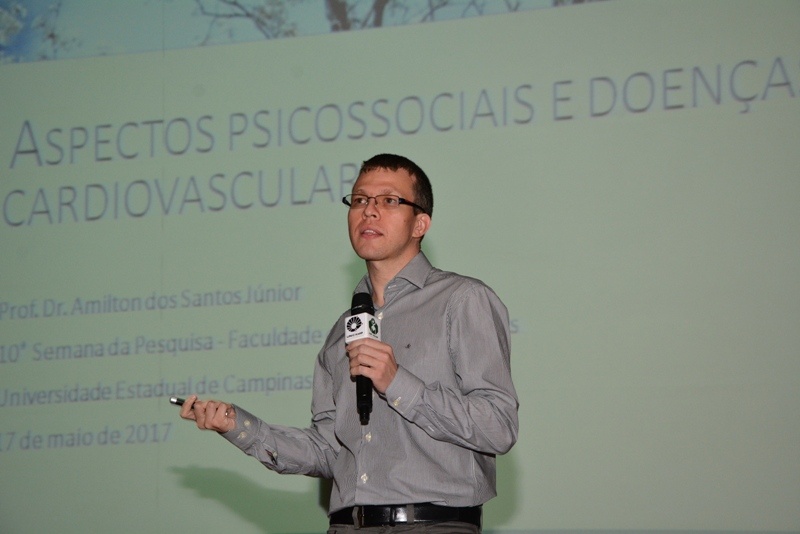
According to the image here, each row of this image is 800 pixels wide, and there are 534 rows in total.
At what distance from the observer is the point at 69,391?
15.1ft

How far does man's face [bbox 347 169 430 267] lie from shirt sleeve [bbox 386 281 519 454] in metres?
0.23

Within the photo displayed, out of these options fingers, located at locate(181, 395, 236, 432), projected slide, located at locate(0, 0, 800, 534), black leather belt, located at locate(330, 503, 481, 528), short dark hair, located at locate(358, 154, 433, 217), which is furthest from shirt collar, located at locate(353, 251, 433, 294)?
projected slide, located at locate(0, 0, 800, 534)

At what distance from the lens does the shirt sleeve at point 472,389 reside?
2.46m

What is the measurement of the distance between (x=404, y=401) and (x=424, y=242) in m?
1.85

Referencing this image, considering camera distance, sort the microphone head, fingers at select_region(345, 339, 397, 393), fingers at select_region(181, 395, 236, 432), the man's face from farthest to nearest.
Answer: the man's face
fingers at select_region(181, 395, 236, 432)
the microphone head
fingers at select_region(345, 339, 397, 393)

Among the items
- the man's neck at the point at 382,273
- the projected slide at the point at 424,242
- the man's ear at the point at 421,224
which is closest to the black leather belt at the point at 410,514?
the man's neck at the point at 382,273

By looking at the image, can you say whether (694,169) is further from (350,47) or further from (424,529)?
(424,529)

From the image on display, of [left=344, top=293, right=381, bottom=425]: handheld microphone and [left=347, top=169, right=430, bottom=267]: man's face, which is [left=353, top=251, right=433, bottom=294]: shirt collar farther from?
[left=344, top=293, right=381, bottom=425]: handheld microphone

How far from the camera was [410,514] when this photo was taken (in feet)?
8.30

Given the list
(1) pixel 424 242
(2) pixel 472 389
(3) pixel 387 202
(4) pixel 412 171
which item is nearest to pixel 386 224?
(3) pixel 387 202

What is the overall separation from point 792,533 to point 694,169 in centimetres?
129

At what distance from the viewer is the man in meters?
2.49

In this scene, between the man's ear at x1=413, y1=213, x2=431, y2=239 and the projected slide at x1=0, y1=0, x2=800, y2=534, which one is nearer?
the man's ear at x1=413, y1=213, x2=431, y2=239

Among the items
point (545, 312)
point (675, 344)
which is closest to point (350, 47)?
Result: point (545, 312)
